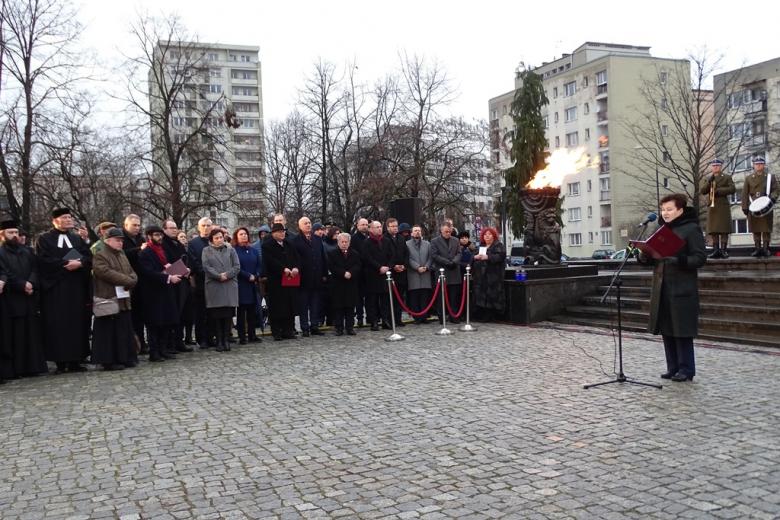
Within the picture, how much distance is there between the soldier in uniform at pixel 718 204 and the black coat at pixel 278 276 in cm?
913

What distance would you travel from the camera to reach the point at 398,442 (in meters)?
5.61

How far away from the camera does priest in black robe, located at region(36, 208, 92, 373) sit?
972 centimetres

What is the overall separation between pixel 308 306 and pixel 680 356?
25.1ft

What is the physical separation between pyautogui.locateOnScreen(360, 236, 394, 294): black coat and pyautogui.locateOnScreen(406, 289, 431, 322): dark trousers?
1.04 metres

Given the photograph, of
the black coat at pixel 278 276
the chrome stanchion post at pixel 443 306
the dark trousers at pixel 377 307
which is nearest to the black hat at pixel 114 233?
the black coat at pixel 278 276

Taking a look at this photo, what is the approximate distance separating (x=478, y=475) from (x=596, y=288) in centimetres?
1093

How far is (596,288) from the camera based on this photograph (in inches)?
587

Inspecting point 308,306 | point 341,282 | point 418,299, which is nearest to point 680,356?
point 341,282

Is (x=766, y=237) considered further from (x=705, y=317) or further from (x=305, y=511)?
(x=305, y=511)

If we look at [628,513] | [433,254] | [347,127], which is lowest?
[628,513]

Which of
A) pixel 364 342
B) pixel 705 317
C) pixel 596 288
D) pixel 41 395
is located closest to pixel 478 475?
pixel 41 395

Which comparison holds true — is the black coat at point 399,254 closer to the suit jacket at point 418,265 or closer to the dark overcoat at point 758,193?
the suit jacket at point 418,265

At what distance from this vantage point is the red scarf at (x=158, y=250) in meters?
10.8

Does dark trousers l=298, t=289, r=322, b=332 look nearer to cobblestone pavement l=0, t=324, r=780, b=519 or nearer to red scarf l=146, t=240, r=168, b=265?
red scarf l=146, t=240, r=168, b=265
